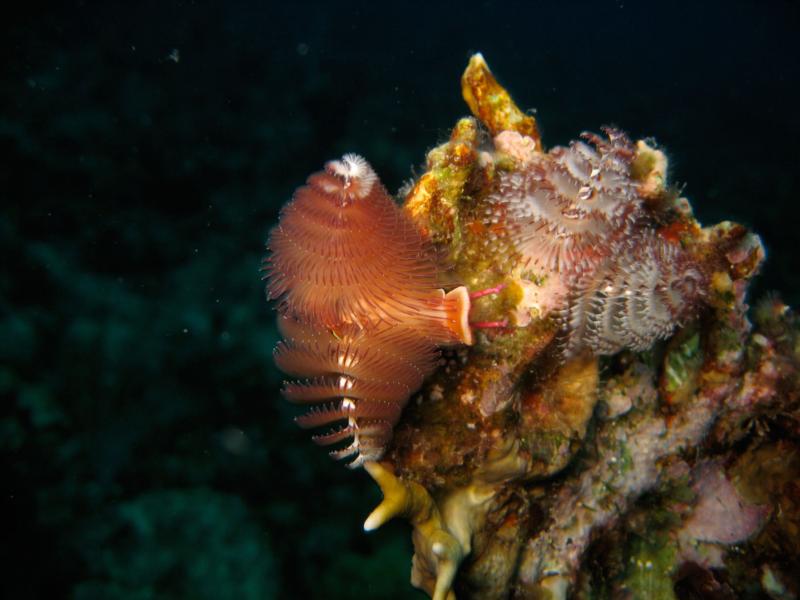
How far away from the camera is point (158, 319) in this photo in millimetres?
4715

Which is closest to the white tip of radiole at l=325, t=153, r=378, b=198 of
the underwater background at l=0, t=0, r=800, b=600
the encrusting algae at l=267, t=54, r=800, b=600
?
the encrusting algae at l=267, t=54, r=800, b=600

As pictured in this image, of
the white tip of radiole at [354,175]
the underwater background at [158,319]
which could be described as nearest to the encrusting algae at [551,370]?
the white tip of radiole at [354,175]

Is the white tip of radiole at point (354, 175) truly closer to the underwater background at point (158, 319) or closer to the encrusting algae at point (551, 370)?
the encrusting algae at point (551, 370)

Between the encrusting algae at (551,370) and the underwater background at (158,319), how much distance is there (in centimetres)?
120

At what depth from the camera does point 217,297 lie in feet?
16.6

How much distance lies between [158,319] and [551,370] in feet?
12.1

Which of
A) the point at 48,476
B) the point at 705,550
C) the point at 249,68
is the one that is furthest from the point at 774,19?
the point at 48,476

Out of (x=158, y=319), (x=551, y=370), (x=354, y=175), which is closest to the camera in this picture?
(x=354, y=175)

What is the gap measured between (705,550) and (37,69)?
8546mm

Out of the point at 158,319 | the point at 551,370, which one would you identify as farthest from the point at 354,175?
the point at 158,319

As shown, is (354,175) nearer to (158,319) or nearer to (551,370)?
(551,370)

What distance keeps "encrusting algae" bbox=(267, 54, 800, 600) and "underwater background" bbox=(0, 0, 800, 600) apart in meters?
1.20

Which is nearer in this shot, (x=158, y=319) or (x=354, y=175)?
(x=354, y=175)

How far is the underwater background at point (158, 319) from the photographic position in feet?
13.2
